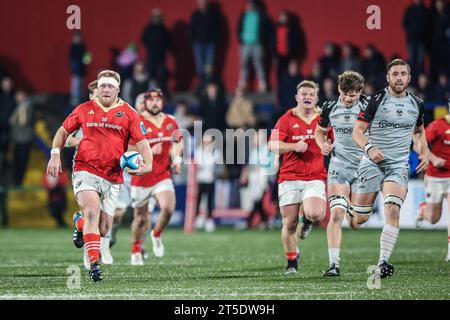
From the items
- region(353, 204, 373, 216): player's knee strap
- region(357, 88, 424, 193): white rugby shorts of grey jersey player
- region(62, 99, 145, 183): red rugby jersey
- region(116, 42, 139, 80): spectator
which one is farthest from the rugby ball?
region(116, 42, 139, 80): spectator

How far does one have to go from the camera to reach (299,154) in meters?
13.3

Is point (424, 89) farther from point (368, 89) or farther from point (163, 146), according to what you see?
point (163, 146)

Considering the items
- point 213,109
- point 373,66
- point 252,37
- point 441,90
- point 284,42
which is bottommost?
point 213,109

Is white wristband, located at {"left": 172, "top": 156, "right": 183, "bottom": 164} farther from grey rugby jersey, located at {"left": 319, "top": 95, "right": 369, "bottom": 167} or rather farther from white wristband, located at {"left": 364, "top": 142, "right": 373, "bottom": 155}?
white wristband, located at {"left": 364, "top": 142, "right": 373, "bottom": 155}

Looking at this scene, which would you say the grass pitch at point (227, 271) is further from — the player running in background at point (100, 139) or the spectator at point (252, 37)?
the spectator at point (252, 37)

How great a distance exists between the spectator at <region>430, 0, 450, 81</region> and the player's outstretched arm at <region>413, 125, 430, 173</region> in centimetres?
1262

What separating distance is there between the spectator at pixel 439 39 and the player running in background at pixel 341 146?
12.3m

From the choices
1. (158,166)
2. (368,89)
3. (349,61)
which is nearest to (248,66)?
(349,61)

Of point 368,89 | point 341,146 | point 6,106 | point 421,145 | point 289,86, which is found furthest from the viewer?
point 6,106

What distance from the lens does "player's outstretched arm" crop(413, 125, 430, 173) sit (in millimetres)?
12641

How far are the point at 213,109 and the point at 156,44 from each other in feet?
9.66

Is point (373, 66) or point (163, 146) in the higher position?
point (373, 66)

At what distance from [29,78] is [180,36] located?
16.0 ft
